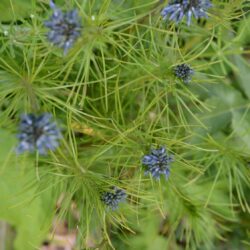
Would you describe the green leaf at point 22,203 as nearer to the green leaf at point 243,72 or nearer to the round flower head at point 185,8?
the round flower head at point 185,8

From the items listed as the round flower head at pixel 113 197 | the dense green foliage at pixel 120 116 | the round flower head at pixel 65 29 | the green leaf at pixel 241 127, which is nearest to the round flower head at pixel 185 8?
the dense green foliage at pixel 120 116

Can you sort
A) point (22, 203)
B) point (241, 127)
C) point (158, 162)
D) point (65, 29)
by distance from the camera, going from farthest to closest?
point (241, 127)
point (22, 203)
point (158, 162)
point (65, 29)

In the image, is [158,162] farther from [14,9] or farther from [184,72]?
[14,9]

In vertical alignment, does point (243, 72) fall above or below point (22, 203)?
above

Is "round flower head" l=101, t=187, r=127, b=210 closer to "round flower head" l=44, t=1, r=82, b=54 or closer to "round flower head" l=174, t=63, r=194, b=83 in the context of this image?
"round flower head" l=174, t=63, r=194, b=83

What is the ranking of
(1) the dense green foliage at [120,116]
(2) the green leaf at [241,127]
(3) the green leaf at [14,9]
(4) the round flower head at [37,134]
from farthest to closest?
(2) the green leaf at [241,127] → (3) the green leaf at [14,9] → (1) the dense green foliage at [120,116] → (4) the round flower head at [37,134]

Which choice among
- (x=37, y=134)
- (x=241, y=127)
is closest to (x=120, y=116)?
(x=241, y=127)

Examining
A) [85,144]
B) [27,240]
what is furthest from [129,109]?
[27,240]
